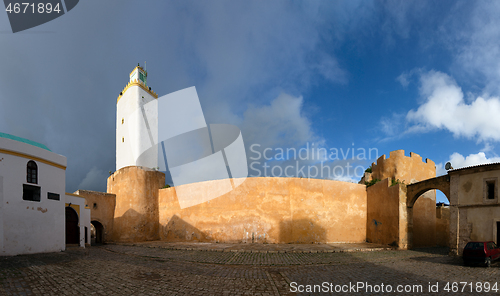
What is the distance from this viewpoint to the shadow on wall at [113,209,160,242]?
65.3ft

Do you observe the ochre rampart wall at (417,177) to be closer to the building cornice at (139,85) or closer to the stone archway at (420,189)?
the stone archway at (420,189)

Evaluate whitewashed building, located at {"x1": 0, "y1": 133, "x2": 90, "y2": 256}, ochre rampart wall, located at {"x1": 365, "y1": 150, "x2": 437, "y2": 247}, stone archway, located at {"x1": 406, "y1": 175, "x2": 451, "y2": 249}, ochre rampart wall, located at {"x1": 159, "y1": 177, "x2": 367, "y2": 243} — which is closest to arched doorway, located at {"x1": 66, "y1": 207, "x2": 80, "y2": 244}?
whitewashed building, located at {"x1": 0, "y1": 133, "x2": 90, "y2": 256}

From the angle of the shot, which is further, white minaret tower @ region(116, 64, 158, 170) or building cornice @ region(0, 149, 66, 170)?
white minaret tower @ region(116, 64, 158, 170)

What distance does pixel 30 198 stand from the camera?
470 inches

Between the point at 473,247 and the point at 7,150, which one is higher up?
the point at 7,150

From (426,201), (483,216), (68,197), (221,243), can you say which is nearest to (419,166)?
(426,201)

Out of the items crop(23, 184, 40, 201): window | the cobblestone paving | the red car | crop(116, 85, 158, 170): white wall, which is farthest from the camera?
crop(116, 85, 158, 170): white wall

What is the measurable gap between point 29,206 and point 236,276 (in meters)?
10.6

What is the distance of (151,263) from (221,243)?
7.32 m

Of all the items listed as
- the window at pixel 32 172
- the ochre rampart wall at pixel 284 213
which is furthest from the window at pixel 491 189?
the window at pixel 32 172

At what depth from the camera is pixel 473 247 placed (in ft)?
32.1

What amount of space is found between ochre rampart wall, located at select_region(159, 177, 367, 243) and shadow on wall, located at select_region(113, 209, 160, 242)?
391cm

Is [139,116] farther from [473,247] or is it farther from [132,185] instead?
[473,247]

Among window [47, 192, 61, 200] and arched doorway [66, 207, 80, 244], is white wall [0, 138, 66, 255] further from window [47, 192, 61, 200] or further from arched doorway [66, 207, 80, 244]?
arched doorway [66, 207, 80, 244]
